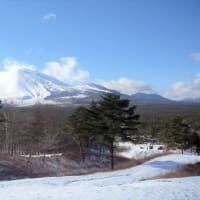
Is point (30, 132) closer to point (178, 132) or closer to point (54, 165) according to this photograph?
point (54, 165)

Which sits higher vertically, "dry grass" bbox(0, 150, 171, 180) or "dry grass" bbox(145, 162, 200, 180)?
"dry grass" bbox(145, 162, 200, 180)

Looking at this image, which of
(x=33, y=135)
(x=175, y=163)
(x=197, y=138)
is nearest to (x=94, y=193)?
(x=175, y=163)

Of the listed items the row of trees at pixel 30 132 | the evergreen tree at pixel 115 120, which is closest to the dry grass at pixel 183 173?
the evergreen tree at pixel 115 120

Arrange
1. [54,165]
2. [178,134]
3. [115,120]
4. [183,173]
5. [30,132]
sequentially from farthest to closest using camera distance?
[178,134] → [30,132] → [54,165] → [115,120] → [183,173]

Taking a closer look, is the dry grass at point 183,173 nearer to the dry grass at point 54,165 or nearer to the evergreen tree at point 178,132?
the dry grass at point 54,165

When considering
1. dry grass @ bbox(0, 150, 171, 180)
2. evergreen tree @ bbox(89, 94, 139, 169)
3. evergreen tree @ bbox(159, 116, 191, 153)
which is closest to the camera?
dry grass @ bbox(0, 150, 171, 180)

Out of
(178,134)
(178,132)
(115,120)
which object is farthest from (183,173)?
(178,134)

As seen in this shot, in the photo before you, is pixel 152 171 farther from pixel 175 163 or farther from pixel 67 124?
pixel 67 124

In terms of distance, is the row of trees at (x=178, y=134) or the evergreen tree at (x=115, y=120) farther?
the row of trees at (x=178, y=134)

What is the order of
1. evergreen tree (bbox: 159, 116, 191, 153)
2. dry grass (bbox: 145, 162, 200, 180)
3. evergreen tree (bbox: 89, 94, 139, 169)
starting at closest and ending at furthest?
dry grass (bbox: 145, 162, 200, 180), evergreen tree (bbox: 89, 94, 139, 169), evergreen tree (bbox: 159, 116, 191, 153)

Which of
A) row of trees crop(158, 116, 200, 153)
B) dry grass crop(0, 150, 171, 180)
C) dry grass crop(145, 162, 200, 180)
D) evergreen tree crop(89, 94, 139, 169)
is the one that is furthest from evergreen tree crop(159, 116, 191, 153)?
dry grass crop(145, 162, 200, 180)

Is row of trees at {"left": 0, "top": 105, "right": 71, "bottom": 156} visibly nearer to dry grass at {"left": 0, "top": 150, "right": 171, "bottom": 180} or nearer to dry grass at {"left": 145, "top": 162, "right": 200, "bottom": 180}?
dry grass at {"left": 0, "top": 150, "right": 171, "bottom": 180}

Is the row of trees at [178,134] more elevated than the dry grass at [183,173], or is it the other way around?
the row of trees at [178,134]

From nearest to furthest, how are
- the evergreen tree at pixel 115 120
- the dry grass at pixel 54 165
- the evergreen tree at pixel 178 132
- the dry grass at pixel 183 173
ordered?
the dry grass at pixel 183 173 → the dry grass at pixel 54 165 → the evergreen tree at pixel 115 120 → the evergreen tree at pixel 178 132
